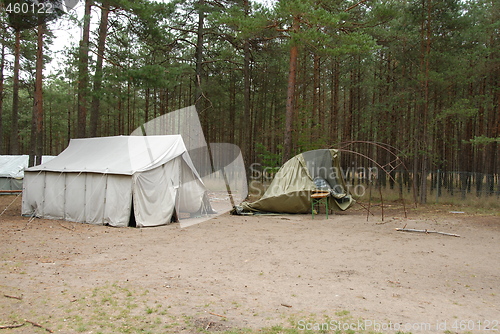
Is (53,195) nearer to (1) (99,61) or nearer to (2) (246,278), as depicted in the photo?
(1) (99,61)

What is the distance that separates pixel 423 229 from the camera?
9.14 meters

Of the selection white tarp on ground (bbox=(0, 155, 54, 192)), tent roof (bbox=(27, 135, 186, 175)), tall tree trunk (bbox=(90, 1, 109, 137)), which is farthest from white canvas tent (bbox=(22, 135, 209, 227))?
white tarp on ground (bbox=(0, 155, 54, 192))

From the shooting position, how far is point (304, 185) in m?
11.6

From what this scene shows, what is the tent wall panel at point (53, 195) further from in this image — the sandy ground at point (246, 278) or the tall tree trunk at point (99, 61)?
the tall tree trunk at point (99, 61)

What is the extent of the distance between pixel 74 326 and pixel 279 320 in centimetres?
189

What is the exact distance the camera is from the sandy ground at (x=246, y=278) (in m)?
3.62

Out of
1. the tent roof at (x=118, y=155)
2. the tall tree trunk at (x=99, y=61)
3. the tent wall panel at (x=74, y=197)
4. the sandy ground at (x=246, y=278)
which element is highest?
the tall tree trunk at (x=99, y=61)

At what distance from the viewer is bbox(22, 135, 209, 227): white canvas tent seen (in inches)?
367

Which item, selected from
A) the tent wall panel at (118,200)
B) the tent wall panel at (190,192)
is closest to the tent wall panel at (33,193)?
the tent wall panel at (118,200)

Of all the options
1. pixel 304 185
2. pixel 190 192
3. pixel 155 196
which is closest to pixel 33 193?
pixel 155 196

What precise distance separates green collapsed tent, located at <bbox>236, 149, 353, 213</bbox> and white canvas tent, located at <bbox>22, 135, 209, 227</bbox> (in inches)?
89.4

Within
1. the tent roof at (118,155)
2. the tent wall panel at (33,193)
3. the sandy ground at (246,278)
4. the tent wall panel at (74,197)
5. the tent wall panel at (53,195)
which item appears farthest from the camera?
the tent wall panel at (33,193)

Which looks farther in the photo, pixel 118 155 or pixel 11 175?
pixel 11 175

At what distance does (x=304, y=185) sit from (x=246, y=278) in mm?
6829
